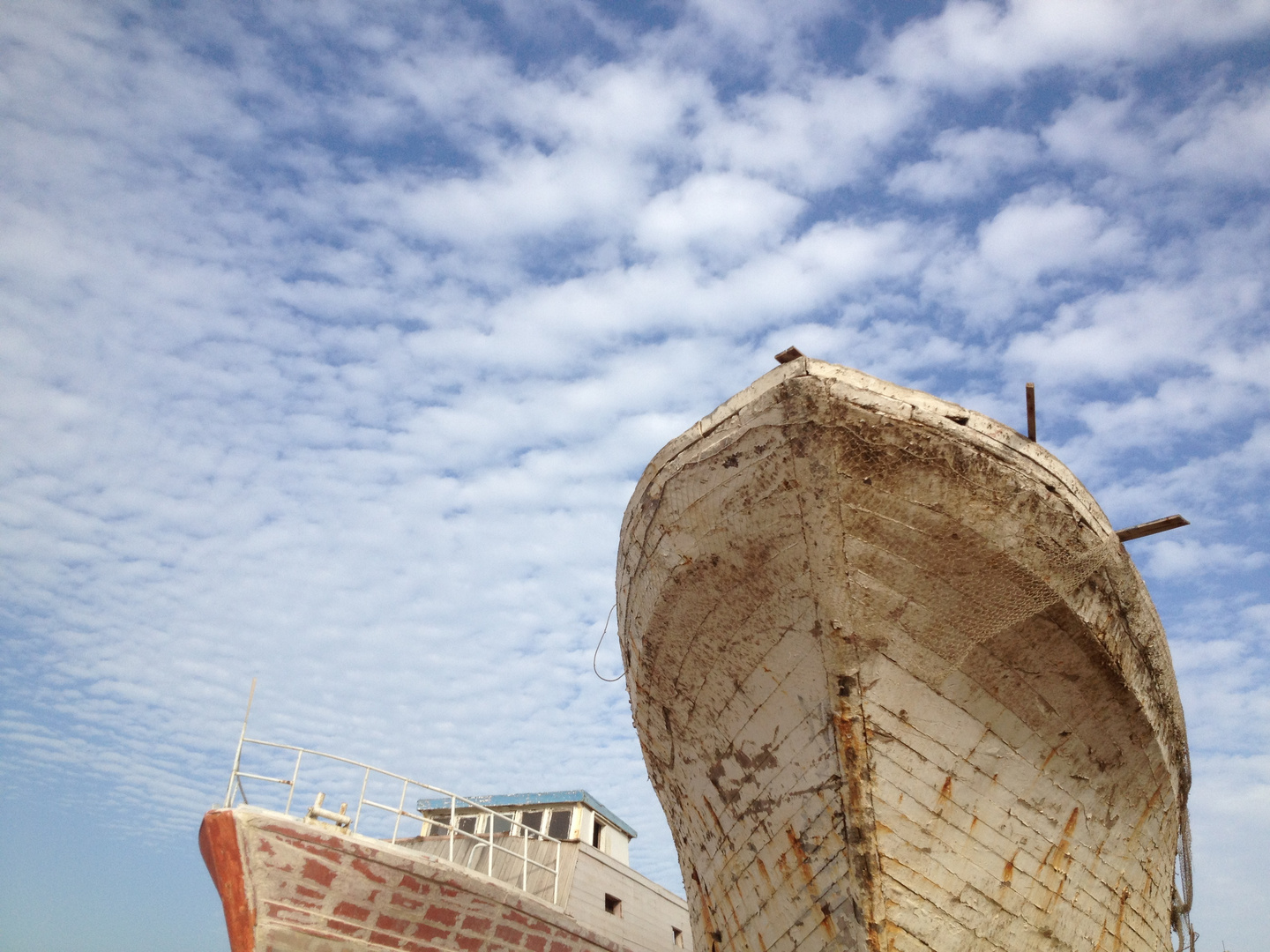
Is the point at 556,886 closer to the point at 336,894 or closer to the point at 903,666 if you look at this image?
the point at 336,894

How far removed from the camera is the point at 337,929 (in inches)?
376

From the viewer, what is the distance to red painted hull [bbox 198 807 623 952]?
9.23 m

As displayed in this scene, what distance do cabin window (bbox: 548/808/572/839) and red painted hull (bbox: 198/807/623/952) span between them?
389 cm

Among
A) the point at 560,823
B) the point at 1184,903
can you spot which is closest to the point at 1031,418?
the point at 1184,903

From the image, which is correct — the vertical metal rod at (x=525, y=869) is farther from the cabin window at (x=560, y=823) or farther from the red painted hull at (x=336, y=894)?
the cabin window at (x=560, y=823)

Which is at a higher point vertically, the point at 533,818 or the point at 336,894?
the point at 533,818

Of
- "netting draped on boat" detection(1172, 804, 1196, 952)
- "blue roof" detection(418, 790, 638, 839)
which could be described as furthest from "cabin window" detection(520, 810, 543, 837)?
"netting draped on boat" detection(1172, 804, 1196, 952)

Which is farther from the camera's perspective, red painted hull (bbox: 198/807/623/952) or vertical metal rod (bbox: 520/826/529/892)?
→ vertical metal rod (bbox: 520/826/529/892)

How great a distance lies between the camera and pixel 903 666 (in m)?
4.64

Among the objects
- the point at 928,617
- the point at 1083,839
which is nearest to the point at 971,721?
the point at 928,617

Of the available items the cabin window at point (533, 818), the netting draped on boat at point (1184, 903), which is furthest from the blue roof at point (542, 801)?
the netting draped on boat at point (1184, 903)

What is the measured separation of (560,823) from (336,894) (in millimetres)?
6118

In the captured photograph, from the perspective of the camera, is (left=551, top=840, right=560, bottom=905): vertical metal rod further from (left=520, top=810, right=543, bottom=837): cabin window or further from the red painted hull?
(left=520, top=810, right=543, bottom=837): cabin window

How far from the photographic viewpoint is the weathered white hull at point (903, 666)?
4.42m
